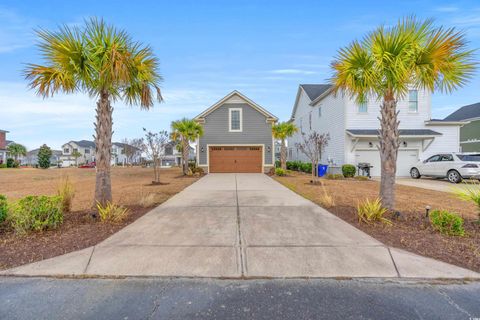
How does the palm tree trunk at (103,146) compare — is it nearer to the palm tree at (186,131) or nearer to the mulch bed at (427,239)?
the mulch bed at (427,239)

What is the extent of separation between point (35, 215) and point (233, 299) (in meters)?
4.46

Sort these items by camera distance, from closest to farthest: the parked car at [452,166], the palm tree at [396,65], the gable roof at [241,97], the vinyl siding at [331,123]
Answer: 1. the palm tree at [396,65]
2. the parked car at [452,166]
3. the vinyl siding at [331,123]
4. the gable roof at [241,97]

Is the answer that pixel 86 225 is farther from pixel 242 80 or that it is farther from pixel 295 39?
pixel 242 80

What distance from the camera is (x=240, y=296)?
8.75 feet

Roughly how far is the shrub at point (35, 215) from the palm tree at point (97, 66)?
96cm

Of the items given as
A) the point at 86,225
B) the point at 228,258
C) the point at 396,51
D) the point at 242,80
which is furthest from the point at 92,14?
the point at 242,80

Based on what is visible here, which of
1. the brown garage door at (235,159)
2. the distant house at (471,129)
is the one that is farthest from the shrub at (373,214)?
the distant house at (471,129)

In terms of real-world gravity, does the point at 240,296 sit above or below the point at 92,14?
below

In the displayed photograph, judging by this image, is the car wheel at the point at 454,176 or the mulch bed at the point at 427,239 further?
the car wheel at the point at 454,176

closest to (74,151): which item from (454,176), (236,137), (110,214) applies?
(236,137)

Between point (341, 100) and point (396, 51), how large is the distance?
11.1 meters

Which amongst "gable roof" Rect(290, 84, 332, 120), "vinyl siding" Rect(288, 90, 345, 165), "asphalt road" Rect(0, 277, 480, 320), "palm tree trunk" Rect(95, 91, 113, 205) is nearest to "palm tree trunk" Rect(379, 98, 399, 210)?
"asphalt road" Rect(0, 277, 480, 320)

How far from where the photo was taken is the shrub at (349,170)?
→ 1456 cm

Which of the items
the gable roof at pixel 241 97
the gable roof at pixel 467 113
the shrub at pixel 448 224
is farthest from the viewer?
the gable roof at pixel 467 113
